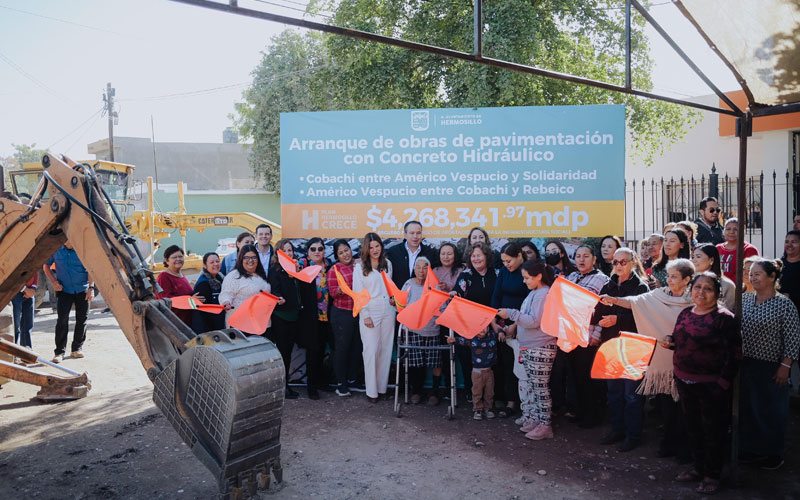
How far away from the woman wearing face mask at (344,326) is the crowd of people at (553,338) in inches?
0.6

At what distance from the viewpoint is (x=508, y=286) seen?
6367mm

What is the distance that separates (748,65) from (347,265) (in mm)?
4622

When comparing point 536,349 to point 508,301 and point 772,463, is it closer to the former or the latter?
point 508,301

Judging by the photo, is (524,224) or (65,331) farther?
(65,331)

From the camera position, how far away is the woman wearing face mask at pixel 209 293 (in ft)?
23.1

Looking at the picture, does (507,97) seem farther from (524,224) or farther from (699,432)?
(699,432)

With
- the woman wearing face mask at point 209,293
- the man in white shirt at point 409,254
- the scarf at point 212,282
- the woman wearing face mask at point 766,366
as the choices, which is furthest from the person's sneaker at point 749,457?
the scarf at point 212,282

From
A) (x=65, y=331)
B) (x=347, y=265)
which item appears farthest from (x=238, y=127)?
(x=347, y=265)

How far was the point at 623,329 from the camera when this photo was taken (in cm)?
582

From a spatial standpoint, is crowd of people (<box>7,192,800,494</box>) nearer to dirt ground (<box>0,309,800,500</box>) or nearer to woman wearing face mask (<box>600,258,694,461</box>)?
woman wearing face mask (<box>600,258,694,461</box>)

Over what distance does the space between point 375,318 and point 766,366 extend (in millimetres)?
3946

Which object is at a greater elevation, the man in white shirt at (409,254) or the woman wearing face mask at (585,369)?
the man in white shirt at (409,254)

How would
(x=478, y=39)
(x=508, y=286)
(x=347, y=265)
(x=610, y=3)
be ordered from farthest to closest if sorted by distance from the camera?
(x=610, y=3) → (x=347, y=265) → (x=508, y=286) → (x=478, y=39)

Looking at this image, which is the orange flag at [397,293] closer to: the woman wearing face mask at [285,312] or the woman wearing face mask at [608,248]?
the woman wearing face mask at [285,312]
